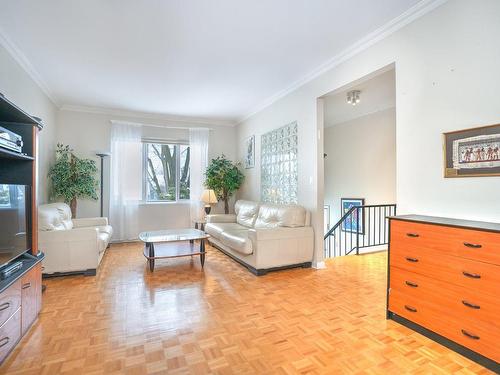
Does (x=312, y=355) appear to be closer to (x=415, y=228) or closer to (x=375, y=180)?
(x=415, y=228)

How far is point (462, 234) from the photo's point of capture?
1.83m

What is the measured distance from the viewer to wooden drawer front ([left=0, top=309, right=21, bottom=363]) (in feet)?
5.59

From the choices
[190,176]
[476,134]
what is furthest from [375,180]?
[190,176]

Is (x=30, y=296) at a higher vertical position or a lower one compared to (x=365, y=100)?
lower

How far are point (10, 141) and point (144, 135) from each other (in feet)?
13.1

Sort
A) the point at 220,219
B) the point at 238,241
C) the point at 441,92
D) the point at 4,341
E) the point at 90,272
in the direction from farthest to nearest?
the point at 220,219, the point at 238,241, the point at 90,272, the point at 441,92, the point at 4,341

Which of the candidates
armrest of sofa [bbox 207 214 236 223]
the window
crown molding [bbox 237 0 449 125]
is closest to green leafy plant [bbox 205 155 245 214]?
the window

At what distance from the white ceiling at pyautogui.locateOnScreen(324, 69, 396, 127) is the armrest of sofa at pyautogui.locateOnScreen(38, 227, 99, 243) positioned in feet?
11.9

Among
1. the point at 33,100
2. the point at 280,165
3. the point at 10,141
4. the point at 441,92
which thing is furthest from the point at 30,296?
the point at 441,92

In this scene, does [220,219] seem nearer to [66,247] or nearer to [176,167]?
[176,167]

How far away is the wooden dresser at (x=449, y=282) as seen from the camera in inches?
66.7

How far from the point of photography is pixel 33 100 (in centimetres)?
382

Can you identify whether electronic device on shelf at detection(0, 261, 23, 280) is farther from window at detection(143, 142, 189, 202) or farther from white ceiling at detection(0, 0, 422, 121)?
window at detection(143, 142, 189, 202)

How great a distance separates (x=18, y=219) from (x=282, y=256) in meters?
2.80
